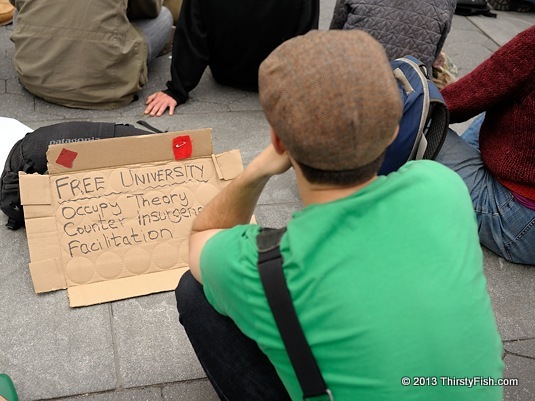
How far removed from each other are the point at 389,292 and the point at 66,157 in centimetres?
149

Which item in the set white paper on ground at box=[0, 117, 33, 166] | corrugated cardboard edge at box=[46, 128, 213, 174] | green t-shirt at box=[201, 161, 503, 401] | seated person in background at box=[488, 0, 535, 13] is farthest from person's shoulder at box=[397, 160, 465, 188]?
seated person in background at box=[488, 0, 535, 13]

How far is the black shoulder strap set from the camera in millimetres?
1006

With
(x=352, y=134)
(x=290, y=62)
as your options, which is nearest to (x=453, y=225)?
(x=352, y=134)

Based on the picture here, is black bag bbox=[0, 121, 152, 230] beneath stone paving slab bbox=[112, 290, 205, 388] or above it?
above

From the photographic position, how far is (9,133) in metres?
2.60

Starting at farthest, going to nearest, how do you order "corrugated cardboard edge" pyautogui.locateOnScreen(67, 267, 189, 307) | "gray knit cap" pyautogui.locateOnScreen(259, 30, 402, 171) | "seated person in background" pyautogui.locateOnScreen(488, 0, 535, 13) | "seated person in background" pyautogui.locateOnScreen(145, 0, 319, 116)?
"seated person in background" pyautogui.locateOnScreen(488, 0, 535, 13)
"seated person in background" pyautogui.locateOnScreen(145, 0, 319, 116)
"corrugated cardboard edge" pyautogui.locateOnScreen(67, 267, 189, 307)
"gray knit cap" pyautogui.locateOnScreen(259, 30, 402, 171)

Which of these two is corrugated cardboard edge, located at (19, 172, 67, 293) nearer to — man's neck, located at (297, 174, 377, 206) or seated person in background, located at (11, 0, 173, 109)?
seated person in background, located at (11, 0, 173, 109)

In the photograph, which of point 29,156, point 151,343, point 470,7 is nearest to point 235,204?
point 151,343

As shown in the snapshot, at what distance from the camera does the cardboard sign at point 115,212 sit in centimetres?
203

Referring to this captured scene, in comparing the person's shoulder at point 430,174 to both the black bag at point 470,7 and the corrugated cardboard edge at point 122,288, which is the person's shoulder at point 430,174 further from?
the black bag at point 470,7

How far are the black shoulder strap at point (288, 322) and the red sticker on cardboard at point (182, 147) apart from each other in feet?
4.10

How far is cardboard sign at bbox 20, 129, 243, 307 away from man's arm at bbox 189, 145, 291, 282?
745 millimetres

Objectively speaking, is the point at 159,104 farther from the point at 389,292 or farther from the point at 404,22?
the point at 389,292

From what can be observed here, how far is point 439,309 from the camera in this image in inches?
38.1
